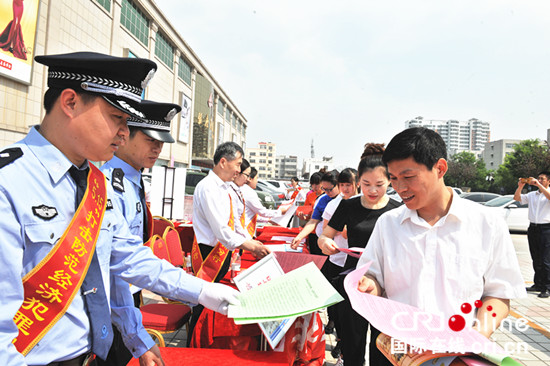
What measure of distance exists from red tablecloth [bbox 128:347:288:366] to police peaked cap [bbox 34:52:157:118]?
3.44 ft

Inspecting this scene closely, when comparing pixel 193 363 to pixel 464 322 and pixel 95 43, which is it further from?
pixel 95 43

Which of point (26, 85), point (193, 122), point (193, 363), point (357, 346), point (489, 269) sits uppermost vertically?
point (193, 122)

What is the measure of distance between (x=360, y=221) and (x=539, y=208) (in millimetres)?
4526

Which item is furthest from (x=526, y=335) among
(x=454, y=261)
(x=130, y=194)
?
(x=130, y=194)

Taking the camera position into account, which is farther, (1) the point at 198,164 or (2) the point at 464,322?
(1) the point at 198,164

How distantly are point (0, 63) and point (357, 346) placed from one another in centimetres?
1275

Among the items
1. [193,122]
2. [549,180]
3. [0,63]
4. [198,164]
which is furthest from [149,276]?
[198,164]

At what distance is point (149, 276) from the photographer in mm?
1339

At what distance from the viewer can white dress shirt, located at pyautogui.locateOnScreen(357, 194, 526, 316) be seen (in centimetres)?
129

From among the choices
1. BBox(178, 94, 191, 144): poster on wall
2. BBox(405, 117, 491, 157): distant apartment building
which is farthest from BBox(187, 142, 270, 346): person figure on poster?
BBox(405, 117, 491, 157): distant apartment building

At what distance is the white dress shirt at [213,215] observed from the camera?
8.97 feet

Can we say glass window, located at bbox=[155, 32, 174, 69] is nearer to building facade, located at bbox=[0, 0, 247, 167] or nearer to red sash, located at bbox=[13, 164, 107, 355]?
building facade, located at bbox=[0, 0, 247, 167]

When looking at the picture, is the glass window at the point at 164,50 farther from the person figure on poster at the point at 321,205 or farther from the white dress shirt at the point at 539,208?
the white dress shirt at the point at 539,208

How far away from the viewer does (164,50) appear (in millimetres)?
24391
